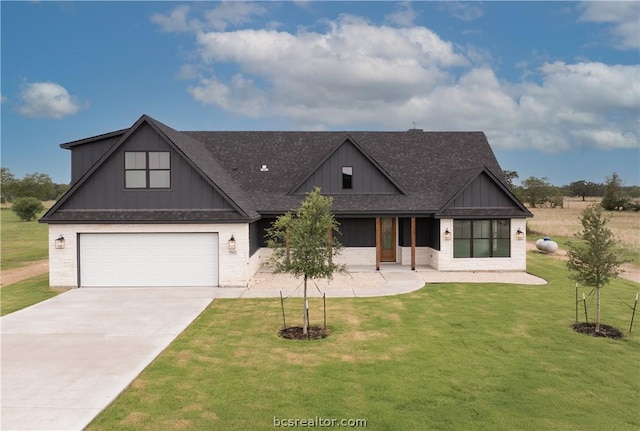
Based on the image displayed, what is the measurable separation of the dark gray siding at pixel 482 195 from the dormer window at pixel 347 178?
528cm

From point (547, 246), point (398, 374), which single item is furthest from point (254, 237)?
point (547, 246)

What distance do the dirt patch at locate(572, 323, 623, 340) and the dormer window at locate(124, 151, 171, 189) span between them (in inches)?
623

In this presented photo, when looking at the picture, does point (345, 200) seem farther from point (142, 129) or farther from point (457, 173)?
point (142, 129)

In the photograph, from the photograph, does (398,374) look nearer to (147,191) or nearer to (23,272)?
(147,191)

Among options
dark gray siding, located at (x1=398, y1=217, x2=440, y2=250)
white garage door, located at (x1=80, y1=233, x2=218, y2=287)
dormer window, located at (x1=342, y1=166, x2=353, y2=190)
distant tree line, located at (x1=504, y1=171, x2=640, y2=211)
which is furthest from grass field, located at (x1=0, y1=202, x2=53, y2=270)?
distant tree line, located at (x1=504, y1=171, x2=640, y2=211)

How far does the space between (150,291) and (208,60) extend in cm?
2349

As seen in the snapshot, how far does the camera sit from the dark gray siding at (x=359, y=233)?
23.4 meters

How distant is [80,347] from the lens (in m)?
11.0

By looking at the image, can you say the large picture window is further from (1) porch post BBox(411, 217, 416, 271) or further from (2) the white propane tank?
(2) the white propane tank

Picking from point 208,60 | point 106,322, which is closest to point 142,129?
point 106,322

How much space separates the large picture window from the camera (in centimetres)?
2164

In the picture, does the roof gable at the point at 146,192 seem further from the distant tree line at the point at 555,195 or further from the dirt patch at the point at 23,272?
the distant tree line at the point at 555,195

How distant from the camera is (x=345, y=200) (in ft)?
73.3

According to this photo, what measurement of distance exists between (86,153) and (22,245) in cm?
1759
